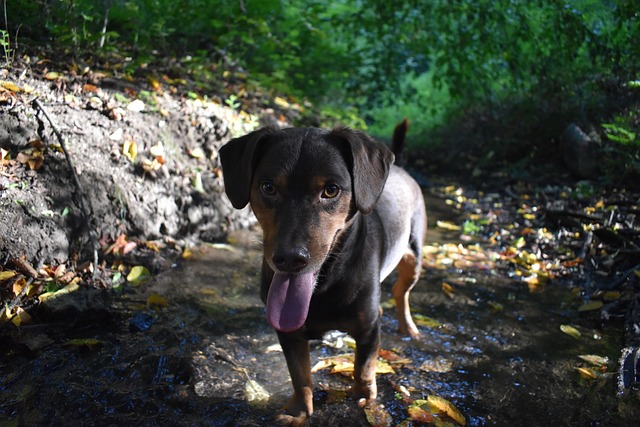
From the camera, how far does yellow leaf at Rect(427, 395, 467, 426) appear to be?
331 cm

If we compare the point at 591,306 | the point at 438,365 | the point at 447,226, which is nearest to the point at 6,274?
the point at 438,365

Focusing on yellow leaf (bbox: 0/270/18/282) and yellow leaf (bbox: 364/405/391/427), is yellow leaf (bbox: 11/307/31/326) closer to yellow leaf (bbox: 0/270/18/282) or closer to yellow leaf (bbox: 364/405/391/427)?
yellow leaf (bbox: 0/270/18/282)

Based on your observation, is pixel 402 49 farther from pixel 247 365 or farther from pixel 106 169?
pixel 247 365

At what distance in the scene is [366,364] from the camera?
3.36 metres

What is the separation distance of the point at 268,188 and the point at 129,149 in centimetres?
293

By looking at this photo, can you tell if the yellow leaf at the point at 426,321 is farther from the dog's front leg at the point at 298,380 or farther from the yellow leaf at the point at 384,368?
the dog's front leg at the point at 298,380

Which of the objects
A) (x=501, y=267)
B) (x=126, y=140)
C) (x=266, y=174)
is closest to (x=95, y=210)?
(x=126, y=140)

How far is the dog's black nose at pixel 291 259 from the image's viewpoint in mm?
2613

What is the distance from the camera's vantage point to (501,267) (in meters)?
6.15

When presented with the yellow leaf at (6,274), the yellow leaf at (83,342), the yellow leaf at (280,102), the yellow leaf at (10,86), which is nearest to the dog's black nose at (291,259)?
the yellow leaf at (83,342)

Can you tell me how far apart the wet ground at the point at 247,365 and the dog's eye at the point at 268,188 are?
138 centimetres

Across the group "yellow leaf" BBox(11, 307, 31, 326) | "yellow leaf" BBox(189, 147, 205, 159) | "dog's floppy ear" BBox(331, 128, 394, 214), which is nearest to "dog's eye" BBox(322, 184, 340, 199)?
"dog's floppy ear" BBox(331, 128, 394, 214)

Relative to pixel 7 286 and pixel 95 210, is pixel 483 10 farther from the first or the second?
pixel 7 286

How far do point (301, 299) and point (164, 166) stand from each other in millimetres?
3416
